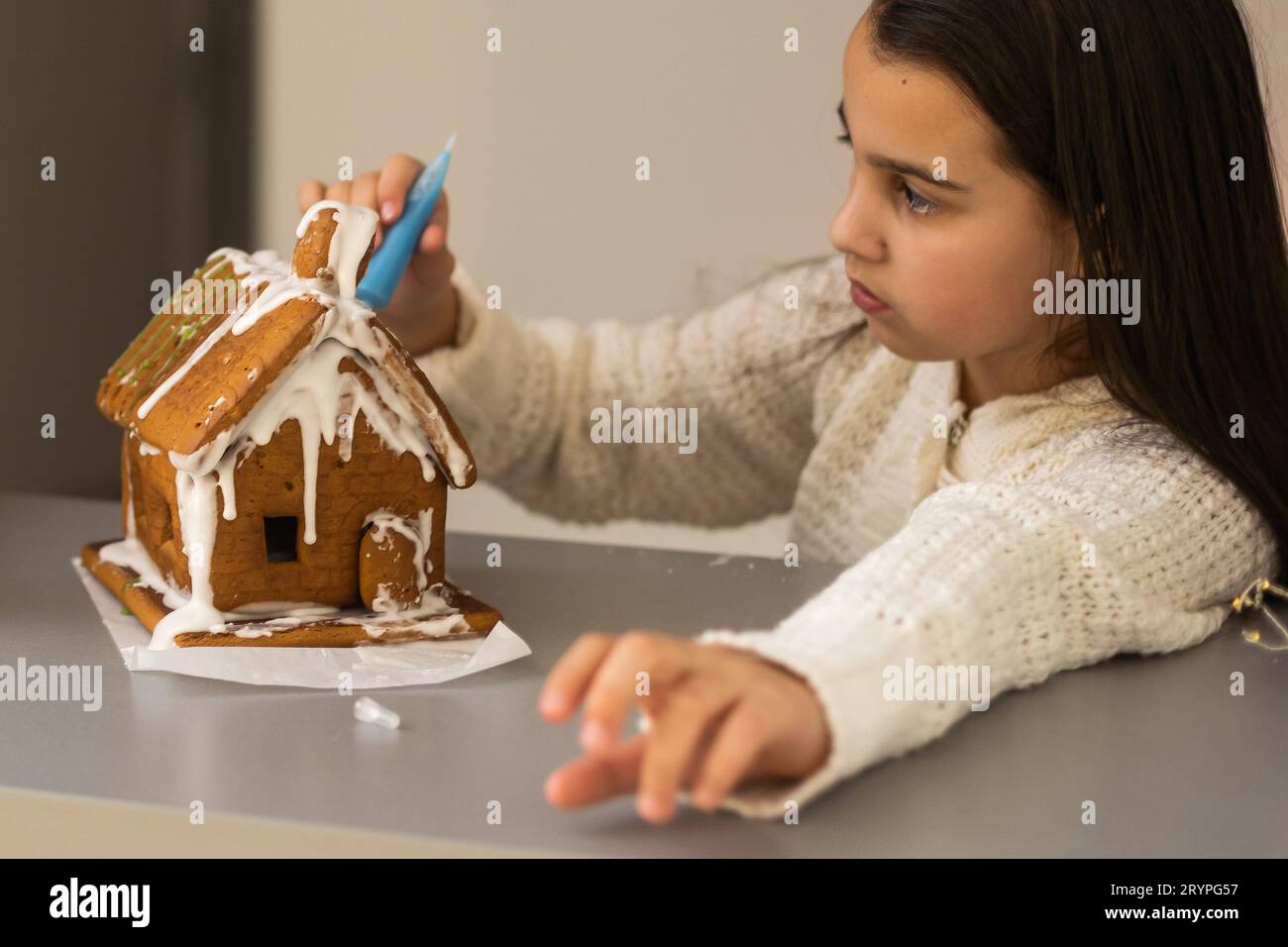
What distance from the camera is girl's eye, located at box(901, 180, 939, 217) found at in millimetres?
917

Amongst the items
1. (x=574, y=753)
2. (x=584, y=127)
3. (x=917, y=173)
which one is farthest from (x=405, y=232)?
(x=584, y=127)

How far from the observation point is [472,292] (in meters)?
1.24

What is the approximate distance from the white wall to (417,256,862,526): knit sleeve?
1.33ft

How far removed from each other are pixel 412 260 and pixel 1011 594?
2.04 feet

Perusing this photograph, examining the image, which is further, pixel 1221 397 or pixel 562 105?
pixel 562 105

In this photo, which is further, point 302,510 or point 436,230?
point 436,230

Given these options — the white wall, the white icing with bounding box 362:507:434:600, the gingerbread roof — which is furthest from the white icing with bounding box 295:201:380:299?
the white wall

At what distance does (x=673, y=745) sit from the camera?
528 mm

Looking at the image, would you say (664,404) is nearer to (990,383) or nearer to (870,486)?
(870,486)

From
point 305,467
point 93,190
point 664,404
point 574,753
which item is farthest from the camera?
point 93,190

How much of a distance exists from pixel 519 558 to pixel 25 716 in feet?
1.28

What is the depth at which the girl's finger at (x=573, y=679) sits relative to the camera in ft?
1.75
